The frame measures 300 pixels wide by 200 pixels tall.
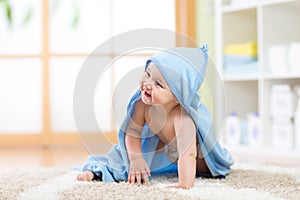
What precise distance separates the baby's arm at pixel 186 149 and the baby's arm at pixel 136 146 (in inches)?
4.1

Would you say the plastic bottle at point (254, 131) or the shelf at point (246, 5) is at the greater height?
the shelf at point (246, 5)

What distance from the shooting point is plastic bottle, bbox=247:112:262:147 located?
2553 millimetres

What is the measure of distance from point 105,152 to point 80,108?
16 cm

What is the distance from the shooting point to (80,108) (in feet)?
4.38

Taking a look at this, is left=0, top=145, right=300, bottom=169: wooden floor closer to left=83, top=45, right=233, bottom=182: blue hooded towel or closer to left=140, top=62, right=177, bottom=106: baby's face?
left=83, top=45, right=233, bottom=182: blue hooded towel

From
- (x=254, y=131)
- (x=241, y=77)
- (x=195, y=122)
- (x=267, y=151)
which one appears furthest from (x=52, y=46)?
(x=195, y=122)

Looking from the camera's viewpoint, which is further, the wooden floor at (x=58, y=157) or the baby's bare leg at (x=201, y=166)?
the wooden floor at (x=58, y=157)

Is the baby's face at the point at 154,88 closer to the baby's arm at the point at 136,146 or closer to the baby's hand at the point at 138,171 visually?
the baby's arm at the point at 136,146

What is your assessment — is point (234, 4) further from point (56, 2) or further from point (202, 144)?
point (202, 144)

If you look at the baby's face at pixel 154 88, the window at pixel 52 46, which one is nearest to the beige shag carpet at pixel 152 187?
the baby's face at pixel 154 88

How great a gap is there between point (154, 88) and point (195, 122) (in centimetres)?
16

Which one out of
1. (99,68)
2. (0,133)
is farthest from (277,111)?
(0,133)

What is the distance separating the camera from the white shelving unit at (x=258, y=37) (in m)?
2.52

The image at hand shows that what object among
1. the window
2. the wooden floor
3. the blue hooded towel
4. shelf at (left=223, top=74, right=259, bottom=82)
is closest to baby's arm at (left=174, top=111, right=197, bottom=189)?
the blue hooded towel
